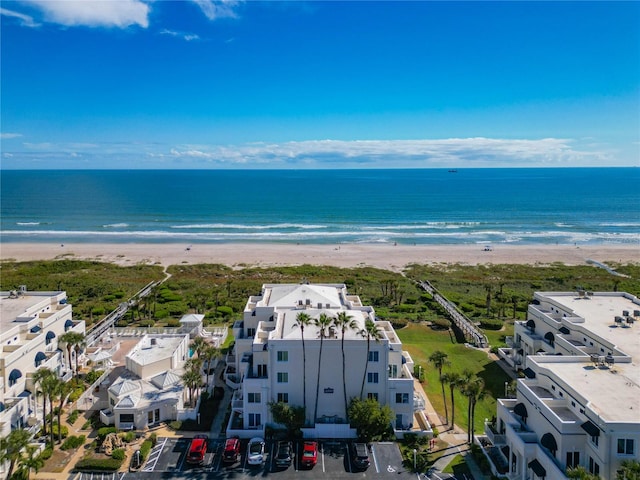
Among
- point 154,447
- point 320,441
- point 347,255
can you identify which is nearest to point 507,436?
point 320,441

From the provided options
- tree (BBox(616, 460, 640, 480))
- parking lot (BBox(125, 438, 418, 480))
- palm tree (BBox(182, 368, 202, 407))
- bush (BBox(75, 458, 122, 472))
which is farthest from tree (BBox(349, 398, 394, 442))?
bush (BBox(75, 458, 122, 472))

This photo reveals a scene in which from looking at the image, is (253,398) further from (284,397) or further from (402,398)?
(402,398)

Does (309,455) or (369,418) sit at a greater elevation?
Answer: (369,418)

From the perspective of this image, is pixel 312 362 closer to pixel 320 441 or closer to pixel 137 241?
pixel 320 441

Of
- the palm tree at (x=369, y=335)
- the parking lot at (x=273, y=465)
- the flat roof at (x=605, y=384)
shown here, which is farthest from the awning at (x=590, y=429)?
the palm tree at (x=369, y=335)

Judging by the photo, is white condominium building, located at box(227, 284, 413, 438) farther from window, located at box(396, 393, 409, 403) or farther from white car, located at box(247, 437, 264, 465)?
white car, located at box(247, 437, 264, 465)

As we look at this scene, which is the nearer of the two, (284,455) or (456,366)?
(284,455)

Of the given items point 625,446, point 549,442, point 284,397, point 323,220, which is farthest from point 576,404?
point 323,220
